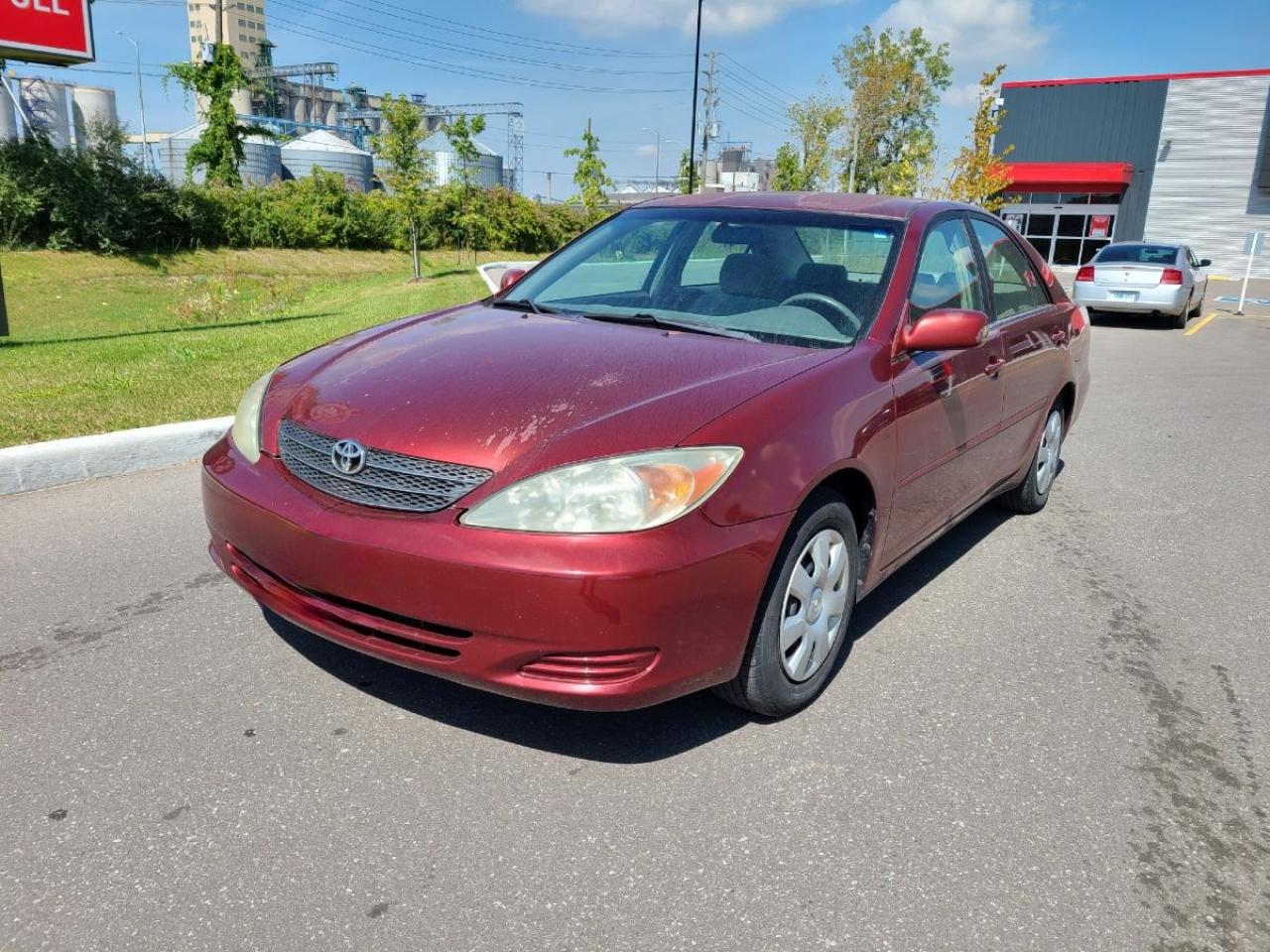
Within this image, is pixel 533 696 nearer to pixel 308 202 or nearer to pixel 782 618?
pixel 782 618

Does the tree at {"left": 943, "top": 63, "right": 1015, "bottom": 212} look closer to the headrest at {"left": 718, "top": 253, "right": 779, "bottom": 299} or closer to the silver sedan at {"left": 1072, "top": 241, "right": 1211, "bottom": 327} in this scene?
the silver sedan at {"left": 1072, "top": 241, "right": 1211, "bottom": 327}

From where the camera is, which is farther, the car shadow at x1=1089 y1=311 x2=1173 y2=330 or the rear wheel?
the car shadow at x1=1089 y1=311 x2=1173 y2=330

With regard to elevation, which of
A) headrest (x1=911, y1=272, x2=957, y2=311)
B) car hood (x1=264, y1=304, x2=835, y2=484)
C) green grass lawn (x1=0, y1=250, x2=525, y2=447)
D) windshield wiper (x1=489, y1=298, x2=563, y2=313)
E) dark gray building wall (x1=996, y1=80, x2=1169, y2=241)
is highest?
dark gray building wall (x1=996, y1=80, x2=1169, y2=241)

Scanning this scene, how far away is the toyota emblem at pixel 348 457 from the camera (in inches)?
106

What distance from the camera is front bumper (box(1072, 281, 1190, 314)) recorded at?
54.0ft

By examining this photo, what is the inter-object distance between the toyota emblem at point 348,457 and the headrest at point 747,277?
1.65 metres

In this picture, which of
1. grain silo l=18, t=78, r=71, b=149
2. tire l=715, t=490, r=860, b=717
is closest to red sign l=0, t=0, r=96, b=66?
tire l=715, t=490, r=860, b=717

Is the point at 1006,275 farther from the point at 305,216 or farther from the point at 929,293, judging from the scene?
the point at 305,216

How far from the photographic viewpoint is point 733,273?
3863 millimetres

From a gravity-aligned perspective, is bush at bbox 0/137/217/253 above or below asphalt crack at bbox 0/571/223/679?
above

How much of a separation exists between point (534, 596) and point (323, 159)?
227 feet

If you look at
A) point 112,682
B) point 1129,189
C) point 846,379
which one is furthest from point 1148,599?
point 1129,189

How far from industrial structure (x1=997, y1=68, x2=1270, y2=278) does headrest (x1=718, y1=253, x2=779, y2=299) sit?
3832 cm

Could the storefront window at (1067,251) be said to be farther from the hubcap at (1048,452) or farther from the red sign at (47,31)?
the hubcap at (1048,452)
